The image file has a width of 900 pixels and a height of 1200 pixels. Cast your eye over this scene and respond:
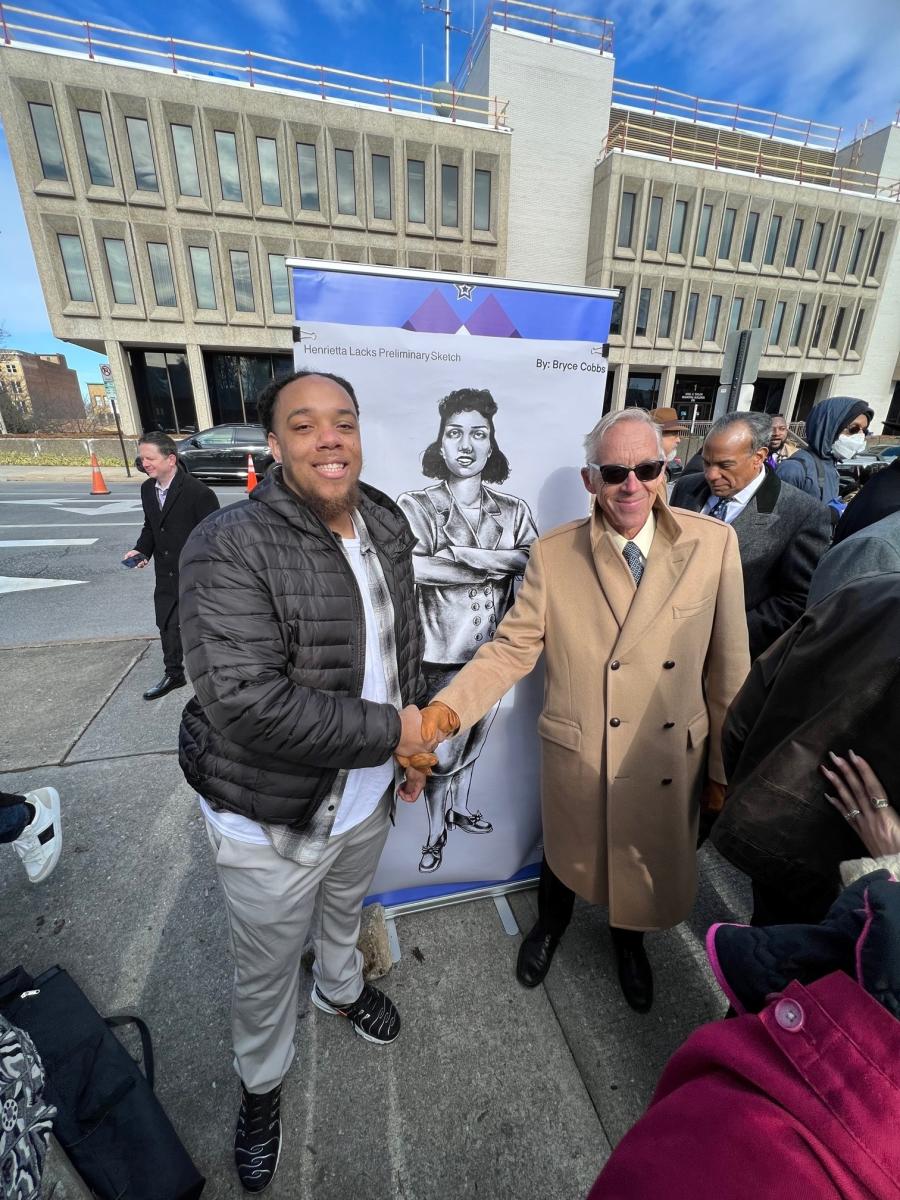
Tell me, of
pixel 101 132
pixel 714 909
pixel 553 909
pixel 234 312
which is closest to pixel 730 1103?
pixel 553 909

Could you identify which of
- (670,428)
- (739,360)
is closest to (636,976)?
(670,428)

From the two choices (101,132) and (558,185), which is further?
(558,185)

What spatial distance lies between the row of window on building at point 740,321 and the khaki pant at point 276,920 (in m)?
26.5

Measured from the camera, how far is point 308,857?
153cm

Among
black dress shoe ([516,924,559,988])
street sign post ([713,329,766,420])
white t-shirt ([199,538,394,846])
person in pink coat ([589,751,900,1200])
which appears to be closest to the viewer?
person in pink coat ([589,751,900,1200])

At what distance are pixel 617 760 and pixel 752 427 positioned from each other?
191 cm

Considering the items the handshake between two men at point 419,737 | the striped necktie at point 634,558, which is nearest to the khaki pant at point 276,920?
the handshake between two men at point 419,737

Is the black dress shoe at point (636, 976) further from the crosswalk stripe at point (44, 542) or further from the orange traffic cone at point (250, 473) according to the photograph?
the orange traffic cone at point (250, 473)

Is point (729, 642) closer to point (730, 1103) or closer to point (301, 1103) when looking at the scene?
point (730, 1103)

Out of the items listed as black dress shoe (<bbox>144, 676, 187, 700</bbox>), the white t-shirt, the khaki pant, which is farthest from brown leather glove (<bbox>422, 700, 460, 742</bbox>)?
black dress shoe (<bbox>144, 676, 187, 700</bbox>)

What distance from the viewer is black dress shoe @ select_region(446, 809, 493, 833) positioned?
8.04ft

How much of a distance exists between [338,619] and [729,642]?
4.54 feet

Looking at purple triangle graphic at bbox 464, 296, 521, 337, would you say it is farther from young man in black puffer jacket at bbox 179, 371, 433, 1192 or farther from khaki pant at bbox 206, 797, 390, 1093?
khaki pant at bbox 206, 797, 390, 1093

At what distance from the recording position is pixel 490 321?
1.97m
